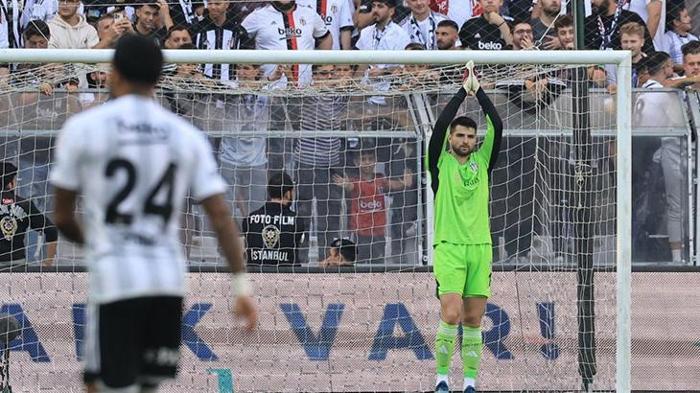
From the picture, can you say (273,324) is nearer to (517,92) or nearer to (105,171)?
(517,92)

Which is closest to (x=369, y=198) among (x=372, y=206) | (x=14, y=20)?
(x=372, y=206)

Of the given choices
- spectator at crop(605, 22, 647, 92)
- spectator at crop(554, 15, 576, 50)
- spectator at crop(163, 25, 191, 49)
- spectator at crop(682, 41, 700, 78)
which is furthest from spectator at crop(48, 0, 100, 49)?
spectator at crop(682, 41, 700, 78)

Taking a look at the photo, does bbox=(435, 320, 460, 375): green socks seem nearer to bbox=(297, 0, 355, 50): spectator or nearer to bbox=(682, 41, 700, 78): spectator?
bbox=(297, 0, 355, 50): spectator

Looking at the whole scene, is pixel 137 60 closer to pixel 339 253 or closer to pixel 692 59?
pixel 339 253

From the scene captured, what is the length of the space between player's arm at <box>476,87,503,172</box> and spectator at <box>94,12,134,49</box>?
3.94 m

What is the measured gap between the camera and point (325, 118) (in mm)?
12172

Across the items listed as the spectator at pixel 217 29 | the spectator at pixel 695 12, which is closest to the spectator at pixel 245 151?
the spectator at pixel 217 29

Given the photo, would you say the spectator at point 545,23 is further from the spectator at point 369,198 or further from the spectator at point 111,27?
the spectator at point 111,27

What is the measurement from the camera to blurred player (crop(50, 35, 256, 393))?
17.8 ft

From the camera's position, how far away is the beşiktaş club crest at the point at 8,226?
449 inches

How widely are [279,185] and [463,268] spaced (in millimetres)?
2290

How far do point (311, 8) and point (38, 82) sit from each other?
9.45 ft


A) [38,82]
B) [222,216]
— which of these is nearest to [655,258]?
[38,82]

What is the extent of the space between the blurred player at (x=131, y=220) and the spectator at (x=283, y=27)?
7.47 meters
